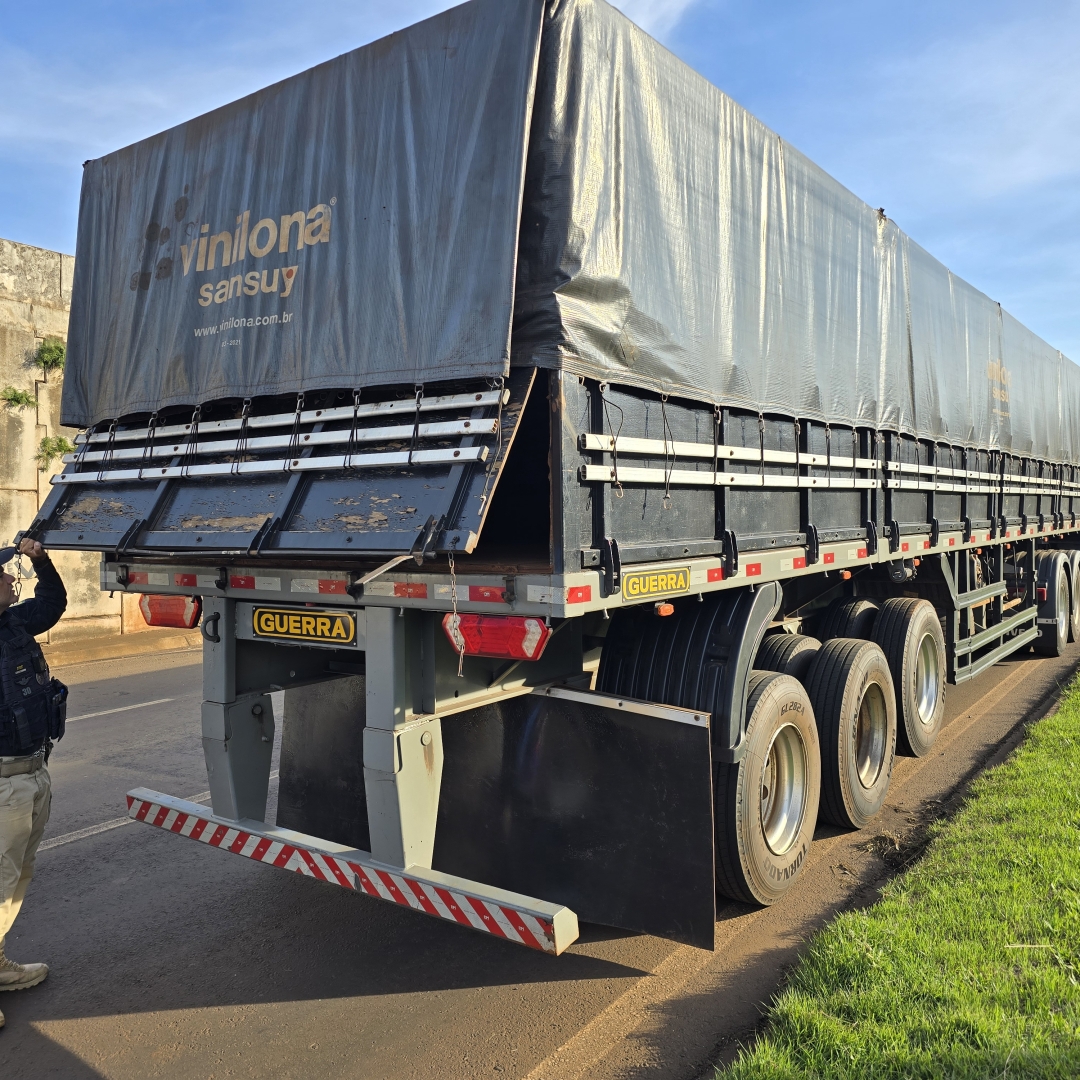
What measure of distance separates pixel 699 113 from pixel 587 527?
82.8 inches

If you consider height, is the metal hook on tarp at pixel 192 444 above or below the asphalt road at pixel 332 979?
above

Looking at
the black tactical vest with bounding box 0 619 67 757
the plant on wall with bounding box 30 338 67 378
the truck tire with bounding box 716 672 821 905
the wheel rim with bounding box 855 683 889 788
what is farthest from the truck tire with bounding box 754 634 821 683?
the plant on wall with bounding box 30 338 67 378

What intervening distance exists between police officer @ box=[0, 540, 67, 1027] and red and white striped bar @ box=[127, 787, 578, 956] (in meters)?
0.56

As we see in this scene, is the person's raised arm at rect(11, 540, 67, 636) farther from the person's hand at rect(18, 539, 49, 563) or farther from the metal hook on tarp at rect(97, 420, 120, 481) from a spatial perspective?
the metal hook on tarp at rect(97, 420, 120, 481)

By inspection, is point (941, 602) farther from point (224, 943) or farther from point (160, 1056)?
point (160, 1056)

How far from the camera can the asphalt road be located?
317cm

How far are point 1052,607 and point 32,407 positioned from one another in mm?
A: 13287

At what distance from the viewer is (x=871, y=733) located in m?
5.65

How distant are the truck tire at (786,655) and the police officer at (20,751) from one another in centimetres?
342

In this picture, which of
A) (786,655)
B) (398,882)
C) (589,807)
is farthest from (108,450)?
(786,655)

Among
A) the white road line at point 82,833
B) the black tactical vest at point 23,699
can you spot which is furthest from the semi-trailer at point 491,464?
the white road line at point 82,833

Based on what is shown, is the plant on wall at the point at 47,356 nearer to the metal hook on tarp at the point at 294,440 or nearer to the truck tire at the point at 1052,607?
the metal hook on tarp at the point at 294,440

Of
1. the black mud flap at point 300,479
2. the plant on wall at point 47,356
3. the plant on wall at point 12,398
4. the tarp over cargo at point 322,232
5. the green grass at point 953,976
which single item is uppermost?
the plant on wall at point 47,356

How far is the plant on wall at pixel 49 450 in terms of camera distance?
41.2 feet
